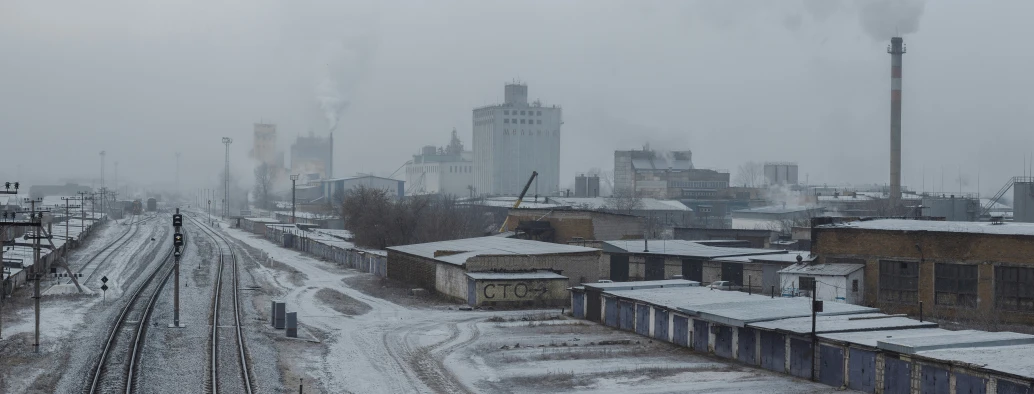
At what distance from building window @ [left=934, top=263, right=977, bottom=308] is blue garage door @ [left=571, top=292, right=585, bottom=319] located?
14087 millimetres

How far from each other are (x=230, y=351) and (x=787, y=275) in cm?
2407

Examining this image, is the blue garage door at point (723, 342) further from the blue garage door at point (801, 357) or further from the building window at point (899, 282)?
the building window at point (899, 282)

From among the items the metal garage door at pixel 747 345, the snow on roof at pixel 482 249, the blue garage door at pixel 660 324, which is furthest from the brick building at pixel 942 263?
the metal garage door at pixel 747 345

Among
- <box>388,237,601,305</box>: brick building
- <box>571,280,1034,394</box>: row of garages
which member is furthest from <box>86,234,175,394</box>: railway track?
<box>571,280,1034,394</box>: row of garages

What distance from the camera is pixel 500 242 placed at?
2189 inches

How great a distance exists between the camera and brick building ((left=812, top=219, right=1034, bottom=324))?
36.9 meters

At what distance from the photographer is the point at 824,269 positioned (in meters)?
41.4

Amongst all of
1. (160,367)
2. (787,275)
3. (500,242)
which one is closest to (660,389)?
(160,367)

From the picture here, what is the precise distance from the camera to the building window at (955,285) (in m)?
38.2

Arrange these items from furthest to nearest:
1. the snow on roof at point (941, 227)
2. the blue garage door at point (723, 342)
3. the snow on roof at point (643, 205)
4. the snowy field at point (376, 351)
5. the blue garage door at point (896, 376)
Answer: the snow on roof at point (643, 205) < the snow on roof at point (941, 227) < the blue garage door at point (723, 342) < the snowy field at point (376, 351) < the blue garage door at point (896, 376)

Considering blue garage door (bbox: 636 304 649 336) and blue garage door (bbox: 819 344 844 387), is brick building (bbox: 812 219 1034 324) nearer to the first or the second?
blue garage door (bbox: 636 304 649 336)

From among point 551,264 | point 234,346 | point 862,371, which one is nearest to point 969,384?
point 862,371

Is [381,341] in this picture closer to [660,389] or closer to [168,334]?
[168,334]

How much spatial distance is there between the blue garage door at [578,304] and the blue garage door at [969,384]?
1803cm
